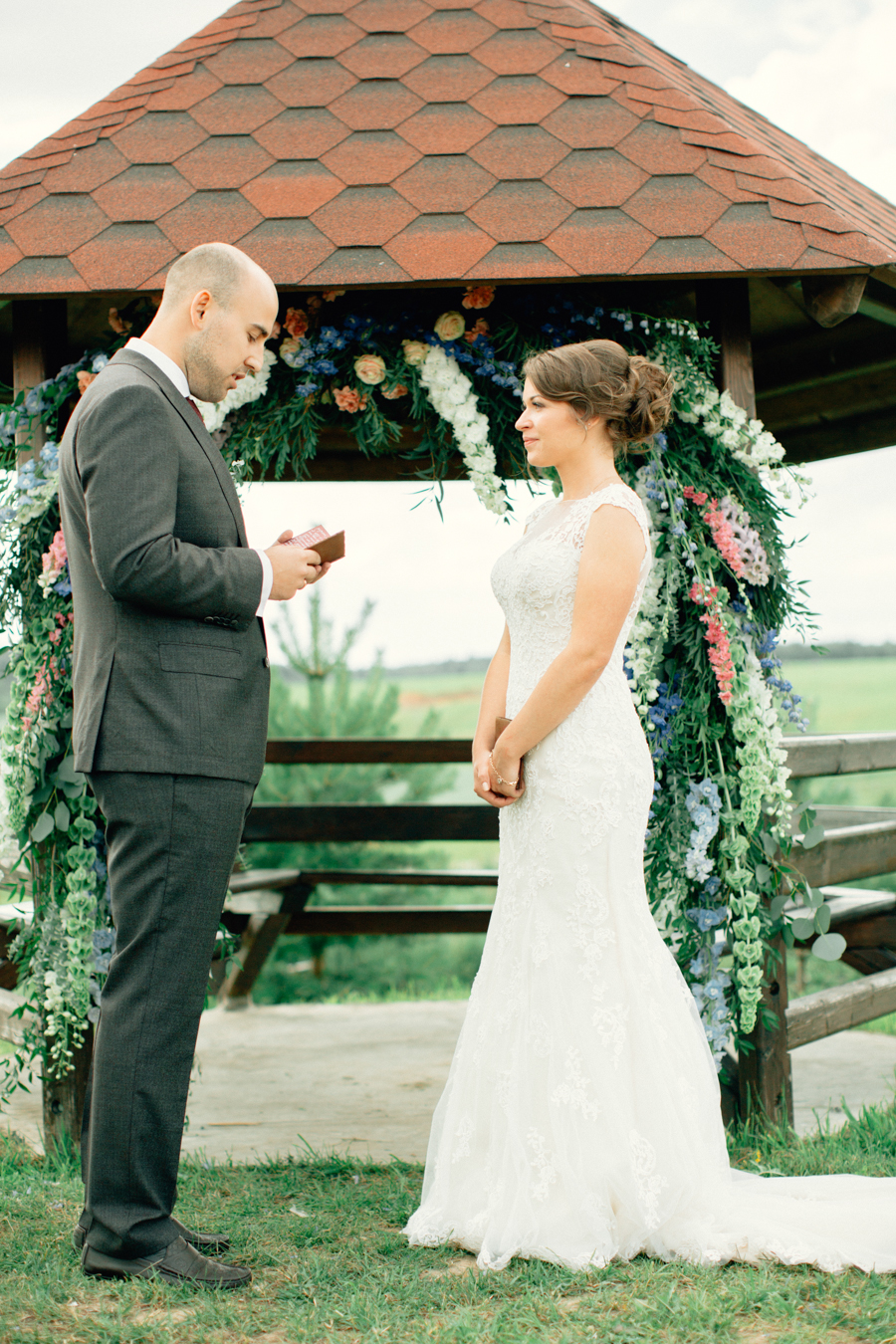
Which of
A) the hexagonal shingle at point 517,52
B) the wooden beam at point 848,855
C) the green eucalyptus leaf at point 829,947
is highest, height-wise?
the hexagonal shingle at point 517,52

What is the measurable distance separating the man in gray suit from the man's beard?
0.05 feet

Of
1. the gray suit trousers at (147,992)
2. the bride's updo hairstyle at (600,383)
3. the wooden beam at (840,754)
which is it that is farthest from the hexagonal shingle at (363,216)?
the wooden beam at (840,754)

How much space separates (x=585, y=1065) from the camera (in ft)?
8.10

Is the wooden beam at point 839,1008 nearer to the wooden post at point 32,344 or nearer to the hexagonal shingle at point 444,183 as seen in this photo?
the hexagonal shingle at point 444,183

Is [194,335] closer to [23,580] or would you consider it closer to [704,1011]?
[23,580]

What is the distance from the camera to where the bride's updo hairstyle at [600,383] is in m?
2.58

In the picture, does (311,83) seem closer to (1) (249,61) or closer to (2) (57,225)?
(1) (249,61)

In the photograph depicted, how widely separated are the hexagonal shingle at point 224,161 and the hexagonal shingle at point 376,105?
1.05 ft

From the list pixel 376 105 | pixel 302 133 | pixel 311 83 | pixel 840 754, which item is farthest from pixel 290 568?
pixel 840 754

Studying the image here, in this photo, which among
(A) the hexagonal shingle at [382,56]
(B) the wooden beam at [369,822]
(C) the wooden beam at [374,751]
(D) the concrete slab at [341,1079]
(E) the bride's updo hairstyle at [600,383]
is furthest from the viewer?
(C) the wooden beam at [374,751]

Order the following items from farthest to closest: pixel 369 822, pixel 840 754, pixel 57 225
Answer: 1. pixel 369 822
2. pixel 840 754
3. pixel 57 225

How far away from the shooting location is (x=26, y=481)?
10.9ft

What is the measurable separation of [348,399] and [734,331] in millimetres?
1280

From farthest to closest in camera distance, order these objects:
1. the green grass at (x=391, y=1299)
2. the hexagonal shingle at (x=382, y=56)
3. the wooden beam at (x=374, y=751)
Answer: the wooden beam at (x=374, y=751) < the hexagonal shingle at (x=382, y=56) < the green grass at (x=391, y=1299)
